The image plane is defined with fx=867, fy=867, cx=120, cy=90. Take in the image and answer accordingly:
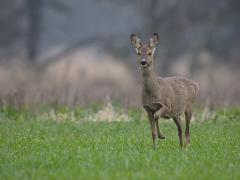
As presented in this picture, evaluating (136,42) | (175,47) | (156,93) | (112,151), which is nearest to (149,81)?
(156,93)

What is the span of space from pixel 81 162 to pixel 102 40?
34951 millimetres

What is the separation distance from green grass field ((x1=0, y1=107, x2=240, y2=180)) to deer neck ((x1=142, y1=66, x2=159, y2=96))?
962 millimetres

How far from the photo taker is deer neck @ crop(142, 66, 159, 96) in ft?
47.3

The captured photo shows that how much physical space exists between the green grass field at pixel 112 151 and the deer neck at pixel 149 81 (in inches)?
37.9

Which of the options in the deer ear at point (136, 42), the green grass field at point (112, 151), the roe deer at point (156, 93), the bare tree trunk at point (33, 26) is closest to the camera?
the green grass field at point (112, 151)

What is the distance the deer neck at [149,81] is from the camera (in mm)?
14414

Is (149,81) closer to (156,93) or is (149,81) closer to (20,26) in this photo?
(156,93)

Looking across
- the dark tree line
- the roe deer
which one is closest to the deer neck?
the roe deer

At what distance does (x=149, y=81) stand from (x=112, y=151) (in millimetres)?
1465

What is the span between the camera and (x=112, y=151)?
45.2 feet

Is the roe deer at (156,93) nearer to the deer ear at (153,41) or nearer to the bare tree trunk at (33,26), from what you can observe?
the deer ear at (153,41)

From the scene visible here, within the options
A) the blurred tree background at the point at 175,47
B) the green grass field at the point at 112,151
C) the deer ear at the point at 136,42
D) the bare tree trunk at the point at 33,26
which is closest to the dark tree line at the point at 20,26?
the bare tree trunk at the point at 33,26

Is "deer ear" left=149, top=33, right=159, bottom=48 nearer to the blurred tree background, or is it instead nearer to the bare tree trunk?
the blurred tree background

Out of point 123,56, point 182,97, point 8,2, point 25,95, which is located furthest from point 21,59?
point 182,97
